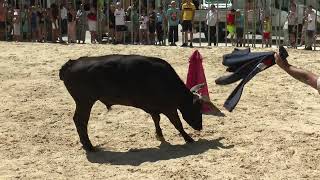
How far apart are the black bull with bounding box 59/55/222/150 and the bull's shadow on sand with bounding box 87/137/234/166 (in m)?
0.33

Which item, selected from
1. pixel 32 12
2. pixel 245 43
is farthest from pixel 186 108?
pixel 32 12

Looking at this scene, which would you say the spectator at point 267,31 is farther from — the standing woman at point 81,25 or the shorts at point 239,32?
the standing woman at point 81,25

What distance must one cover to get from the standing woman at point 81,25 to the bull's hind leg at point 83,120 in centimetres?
1077

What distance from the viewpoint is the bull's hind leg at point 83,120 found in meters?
7.77

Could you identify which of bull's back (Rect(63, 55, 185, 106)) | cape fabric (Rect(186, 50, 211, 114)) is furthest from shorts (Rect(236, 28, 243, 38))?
bull's back (Rect(63, 55, 185, 106))

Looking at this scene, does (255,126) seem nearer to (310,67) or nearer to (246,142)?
(246,142)

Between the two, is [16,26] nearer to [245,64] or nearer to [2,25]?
[2,25]

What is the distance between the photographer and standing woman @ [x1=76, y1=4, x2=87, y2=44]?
1842cm

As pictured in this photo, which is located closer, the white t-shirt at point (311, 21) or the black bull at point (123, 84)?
the black bull at point (123, 84)

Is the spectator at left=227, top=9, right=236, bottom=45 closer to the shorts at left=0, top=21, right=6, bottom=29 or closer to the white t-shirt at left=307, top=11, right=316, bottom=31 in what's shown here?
the white t-shirt at left=307, top=11, right=316, bottom=31

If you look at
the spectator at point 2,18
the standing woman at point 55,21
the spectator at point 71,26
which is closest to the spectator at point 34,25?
the standing woman at point 55,21

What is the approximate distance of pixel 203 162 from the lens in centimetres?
703

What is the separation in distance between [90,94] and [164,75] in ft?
3.26

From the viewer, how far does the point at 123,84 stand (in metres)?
7.60
